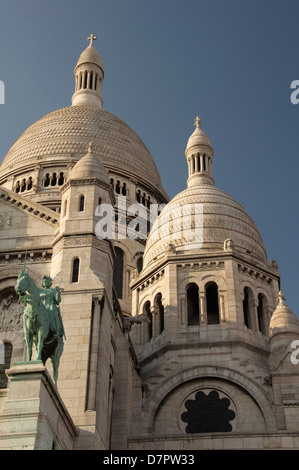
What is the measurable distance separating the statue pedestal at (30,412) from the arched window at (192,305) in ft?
52.2

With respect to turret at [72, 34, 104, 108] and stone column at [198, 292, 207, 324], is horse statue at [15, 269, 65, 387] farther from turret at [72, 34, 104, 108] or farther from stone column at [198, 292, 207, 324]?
turret at [72, 34, 104, 108]

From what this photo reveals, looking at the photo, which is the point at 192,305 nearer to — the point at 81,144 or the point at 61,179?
the point at 61,179

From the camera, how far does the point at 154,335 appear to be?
36.6 metres

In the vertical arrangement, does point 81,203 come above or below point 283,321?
above

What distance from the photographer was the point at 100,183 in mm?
31094

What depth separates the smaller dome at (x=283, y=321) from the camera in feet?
110

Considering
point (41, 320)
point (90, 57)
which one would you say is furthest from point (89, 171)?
point (90, 57)

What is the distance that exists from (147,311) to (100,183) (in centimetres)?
928

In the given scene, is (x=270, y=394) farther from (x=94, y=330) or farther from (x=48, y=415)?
(x=48, y=415)

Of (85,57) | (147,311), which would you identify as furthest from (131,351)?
(85,57)

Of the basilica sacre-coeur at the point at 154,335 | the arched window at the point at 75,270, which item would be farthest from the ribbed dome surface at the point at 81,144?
the arched window at the point at 75,270

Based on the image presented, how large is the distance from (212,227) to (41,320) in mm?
18215

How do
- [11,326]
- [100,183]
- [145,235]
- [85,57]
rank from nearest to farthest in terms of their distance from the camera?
[11,326]
[100,183]
[145,235]
[85,57]

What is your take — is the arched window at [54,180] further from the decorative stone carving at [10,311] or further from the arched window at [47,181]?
the decorative stone carving at [10,311]
